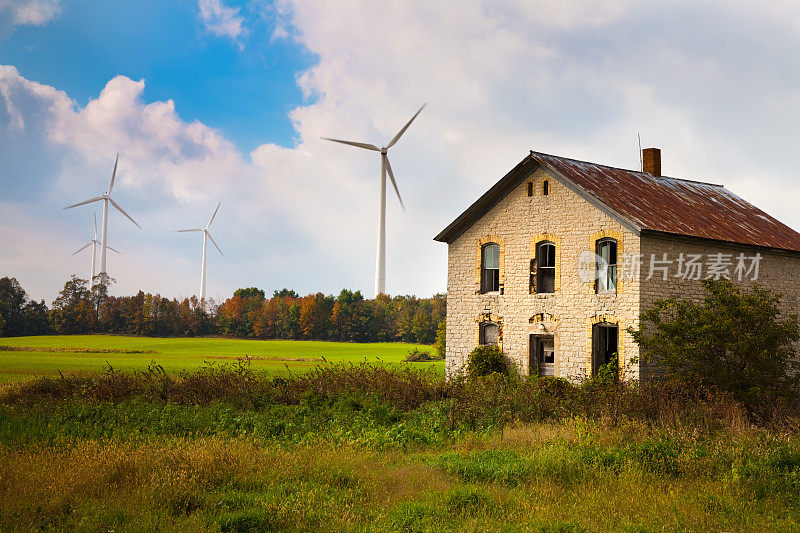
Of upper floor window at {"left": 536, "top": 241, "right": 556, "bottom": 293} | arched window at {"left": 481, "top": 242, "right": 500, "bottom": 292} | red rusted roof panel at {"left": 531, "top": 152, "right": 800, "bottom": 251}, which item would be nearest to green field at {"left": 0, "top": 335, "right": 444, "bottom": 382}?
arched window at {"left": 481, "top": 242, "right": 500, "bottom": 292}

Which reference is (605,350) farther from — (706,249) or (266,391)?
(266,391)

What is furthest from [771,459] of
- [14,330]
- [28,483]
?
[14,330]

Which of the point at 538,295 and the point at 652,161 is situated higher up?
the point at 652,161

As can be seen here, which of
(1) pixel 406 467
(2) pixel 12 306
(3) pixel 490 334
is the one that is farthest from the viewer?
(2) pixel 12 306

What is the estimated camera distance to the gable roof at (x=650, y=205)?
23203 millimetres

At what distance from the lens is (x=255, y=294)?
4855 inches

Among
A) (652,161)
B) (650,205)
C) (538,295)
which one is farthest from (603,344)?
(652,161)

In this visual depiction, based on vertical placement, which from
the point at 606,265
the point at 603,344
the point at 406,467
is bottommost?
the point at 406,467

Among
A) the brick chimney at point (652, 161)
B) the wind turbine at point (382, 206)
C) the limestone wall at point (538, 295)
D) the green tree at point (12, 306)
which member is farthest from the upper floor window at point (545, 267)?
the green tree at point (12, 306)

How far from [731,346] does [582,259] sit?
242 inches

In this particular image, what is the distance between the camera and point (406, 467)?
11.4 metres

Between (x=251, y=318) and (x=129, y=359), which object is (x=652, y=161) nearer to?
(x=129, y=359)

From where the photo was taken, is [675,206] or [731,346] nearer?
[731,346]

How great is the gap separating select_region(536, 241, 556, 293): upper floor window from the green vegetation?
295 inches
